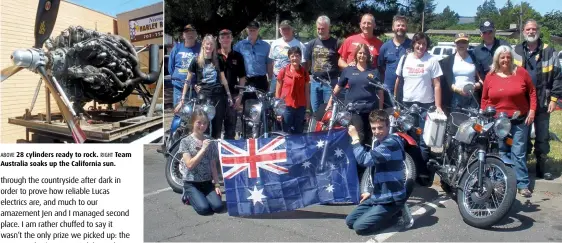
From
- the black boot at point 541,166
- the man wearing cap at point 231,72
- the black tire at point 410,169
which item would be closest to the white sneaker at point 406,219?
the black tire at point 410,169

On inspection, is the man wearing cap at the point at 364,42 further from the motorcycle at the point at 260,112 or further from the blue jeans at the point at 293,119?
the motorcycle at the point at 260,112

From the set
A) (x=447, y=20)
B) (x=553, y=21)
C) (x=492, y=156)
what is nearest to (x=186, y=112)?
(x=492, y=156)

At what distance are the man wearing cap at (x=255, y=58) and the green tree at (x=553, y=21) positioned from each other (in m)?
44.7

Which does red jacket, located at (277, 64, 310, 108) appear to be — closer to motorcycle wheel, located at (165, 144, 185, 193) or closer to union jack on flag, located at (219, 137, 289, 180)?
union jack on flag, located at (219, 137, 289, 180)

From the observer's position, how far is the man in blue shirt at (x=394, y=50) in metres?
6.02

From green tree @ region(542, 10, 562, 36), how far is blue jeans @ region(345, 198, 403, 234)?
46.5 meters

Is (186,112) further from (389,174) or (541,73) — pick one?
(541,73)

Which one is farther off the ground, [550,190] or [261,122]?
[261,122]

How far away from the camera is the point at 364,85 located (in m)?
5.41

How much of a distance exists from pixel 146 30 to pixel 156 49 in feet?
1.10

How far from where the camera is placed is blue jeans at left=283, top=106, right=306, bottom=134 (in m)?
6.09

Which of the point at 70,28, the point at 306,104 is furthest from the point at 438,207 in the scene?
the point at 70,28

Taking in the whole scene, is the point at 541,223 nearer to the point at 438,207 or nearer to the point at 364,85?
the point at 438,207

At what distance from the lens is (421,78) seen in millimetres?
5551
